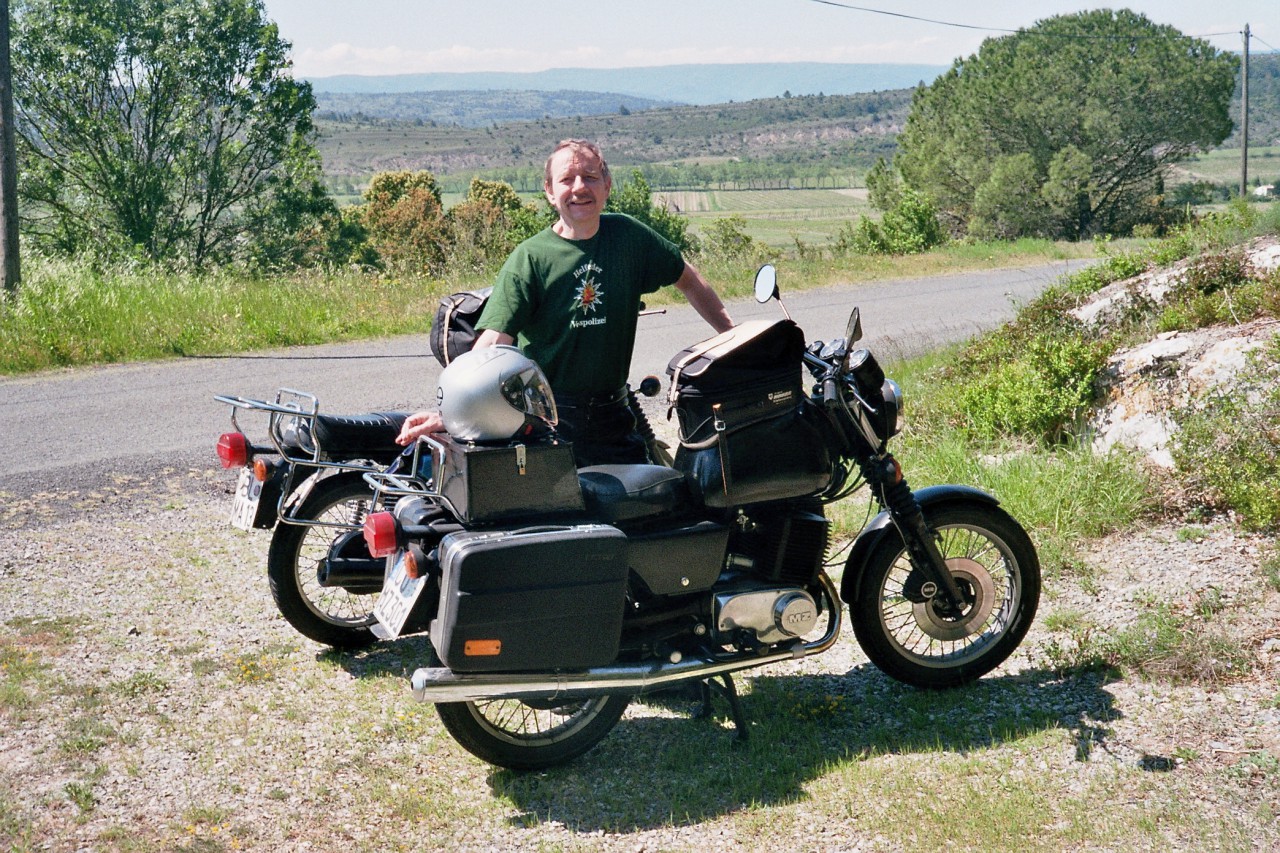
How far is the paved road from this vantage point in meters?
8.37

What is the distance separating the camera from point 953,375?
27.4 feet

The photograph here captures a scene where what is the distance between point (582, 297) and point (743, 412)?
2.44 ft

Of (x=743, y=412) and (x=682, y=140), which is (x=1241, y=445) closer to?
(x=743, y=412)

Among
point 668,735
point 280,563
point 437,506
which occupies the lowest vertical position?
point 668,735

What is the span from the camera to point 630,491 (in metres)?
3.93

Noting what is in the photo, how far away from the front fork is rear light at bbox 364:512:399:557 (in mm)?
1667

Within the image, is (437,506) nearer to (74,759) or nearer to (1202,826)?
(74,759)

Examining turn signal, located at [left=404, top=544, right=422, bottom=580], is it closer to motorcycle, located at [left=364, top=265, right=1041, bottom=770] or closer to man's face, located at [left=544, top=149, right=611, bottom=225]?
motorcycle, located at [left=364, top=265, right=1041, bottom=770]

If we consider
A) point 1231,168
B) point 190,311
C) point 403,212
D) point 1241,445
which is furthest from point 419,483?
point 1231,168

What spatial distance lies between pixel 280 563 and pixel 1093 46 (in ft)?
193

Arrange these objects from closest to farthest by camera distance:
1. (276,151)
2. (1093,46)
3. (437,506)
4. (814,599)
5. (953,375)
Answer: (437,506) → (814,599) → (953,375) → (276,151) → (1093,46)

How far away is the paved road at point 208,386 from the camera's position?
8.37 metres

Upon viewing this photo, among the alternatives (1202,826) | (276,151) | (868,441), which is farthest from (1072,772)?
(276,151)

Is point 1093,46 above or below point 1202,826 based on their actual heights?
above
